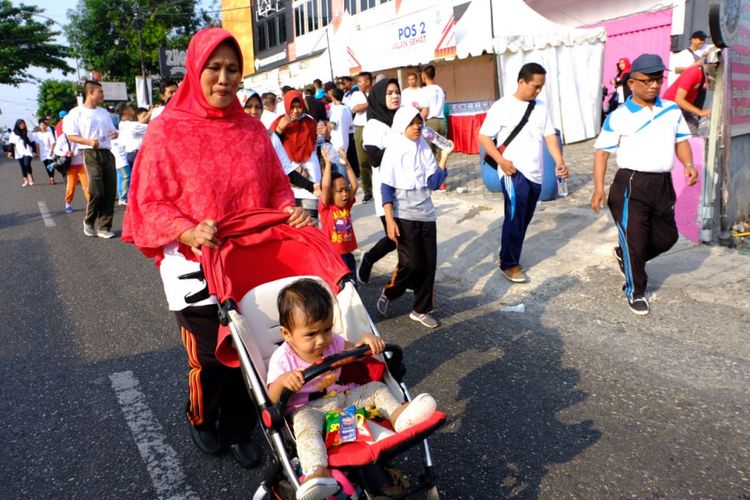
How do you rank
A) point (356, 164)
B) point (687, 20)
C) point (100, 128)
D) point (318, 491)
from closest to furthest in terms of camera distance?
point (318, 491) → point (100, 128) → point (356, 164) → point (687, 20)

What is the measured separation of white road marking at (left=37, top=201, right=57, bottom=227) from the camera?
A: 10.1m

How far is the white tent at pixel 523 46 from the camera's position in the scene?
39.7 ft

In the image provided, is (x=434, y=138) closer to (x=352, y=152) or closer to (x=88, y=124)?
(x=88, y=124)

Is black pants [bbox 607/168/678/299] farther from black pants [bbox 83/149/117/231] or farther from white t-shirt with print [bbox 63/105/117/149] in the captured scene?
white t-shirt with print [bbox 63/105/117/149]

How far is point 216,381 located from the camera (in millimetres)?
2998

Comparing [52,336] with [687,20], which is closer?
[52,336]

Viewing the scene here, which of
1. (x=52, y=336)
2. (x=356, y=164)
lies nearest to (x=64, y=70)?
(x=356, y=164)

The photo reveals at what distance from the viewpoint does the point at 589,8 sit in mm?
17422

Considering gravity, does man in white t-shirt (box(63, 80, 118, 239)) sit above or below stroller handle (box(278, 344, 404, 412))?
above

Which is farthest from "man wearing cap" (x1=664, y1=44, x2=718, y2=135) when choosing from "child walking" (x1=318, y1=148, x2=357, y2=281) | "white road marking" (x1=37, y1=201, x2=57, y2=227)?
"white road marking" (x1=37, y1=201, x2=57, y2=227)

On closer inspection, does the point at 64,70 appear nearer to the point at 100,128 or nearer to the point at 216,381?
the point at 100,128

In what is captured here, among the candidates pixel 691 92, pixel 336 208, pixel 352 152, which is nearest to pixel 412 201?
pixel 336 208

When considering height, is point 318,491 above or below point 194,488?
above

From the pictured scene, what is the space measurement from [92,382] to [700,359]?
4.00m
